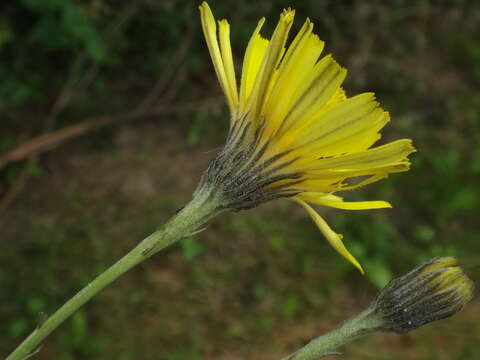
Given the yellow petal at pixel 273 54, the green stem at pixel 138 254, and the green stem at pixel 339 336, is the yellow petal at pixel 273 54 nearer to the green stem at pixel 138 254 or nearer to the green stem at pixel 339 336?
the green stem at pixel 138 254

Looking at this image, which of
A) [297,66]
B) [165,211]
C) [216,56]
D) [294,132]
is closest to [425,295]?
[294,132]

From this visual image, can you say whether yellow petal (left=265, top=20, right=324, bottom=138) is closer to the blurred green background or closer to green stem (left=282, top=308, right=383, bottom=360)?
green stem (left=282, top=308, right=383, bottom=360)

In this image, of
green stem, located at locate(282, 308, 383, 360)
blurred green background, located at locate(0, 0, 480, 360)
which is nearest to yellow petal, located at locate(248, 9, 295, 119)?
green stem, located at locate(282, 308, 383, 360)

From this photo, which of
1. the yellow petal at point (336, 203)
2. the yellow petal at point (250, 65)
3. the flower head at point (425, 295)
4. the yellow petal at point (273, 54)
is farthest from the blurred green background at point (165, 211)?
the yellow petal at point (273, 54)

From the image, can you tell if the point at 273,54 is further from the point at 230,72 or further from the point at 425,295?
the point at 425,295

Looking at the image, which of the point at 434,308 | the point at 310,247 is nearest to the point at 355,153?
the point at 434,308

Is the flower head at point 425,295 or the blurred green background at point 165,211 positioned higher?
the blurred green background at point 165,211
